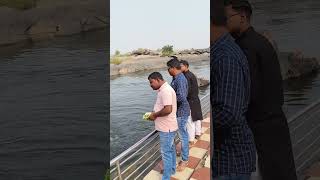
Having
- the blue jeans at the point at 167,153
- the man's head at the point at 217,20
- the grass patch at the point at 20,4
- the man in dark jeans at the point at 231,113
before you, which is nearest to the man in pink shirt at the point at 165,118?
the blue jeans at the point at 167,153

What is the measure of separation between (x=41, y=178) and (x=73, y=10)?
1397mm

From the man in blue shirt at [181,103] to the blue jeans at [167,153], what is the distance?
0.07 meters

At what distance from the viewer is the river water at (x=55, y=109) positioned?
9.70 ft

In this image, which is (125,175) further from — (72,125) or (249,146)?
(249,146)

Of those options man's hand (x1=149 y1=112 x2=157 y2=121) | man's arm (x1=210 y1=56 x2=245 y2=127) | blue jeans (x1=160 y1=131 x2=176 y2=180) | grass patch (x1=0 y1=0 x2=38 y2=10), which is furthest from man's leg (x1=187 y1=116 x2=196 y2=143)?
grass patch (x1=0 y1=0 x2=38 y2=10)

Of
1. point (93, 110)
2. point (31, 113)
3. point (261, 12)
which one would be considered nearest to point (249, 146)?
point (261, 12)

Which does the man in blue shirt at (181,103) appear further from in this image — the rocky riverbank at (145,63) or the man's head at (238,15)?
the man's head at (238,15)

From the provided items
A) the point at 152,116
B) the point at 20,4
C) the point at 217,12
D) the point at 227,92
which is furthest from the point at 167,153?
the point at 20,4

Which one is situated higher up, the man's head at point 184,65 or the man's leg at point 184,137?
the man's head at point 184,65

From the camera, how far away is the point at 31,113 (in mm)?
2971

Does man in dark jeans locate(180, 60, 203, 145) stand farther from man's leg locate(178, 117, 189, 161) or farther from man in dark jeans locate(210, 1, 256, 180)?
man in dark jeans locate(210, 1, 256, 180)

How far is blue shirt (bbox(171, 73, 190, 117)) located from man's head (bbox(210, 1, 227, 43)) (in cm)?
33

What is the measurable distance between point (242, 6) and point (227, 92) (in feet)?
3.47

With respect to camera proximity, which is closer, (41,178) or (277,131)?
(277,131)
